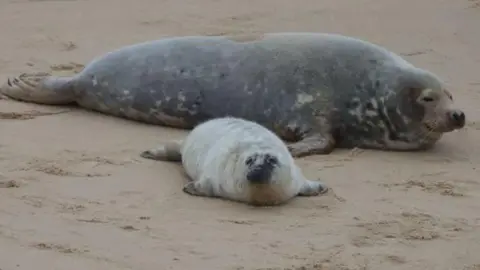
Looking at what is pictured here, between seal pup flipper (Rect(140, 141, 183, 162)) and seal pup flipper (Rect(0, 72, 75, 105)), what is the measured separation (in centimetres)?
127

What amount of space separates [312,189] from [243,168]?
0.38 meters

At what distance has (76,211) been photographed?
458 cm

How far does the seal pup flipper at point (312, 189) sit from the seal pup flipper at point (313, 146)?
0.67m

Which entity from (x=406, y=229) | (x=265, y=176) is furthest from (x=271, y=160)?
(x=406, y=229)

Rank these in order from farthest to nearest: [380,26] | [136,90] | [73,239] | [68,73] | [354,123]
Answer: [380,26] → [68,73] → [136,90] → [354,123] → [73,239]

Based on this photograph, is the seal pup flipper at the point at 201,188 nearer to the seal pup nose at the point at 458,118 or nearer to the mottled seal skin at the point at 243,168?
the mottled seal skin at the point at 243,168

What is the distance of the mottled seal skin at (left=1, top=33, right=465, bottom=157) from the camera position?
6.02 meters

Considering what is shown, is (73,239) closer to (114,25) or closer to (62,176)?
(62,176)

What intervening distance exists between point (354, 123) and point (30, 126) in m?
1.64

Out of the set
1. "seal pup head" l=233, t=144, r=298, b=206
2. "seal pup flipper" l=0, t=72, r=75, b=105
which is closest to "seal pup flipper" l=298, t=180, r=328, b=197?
"seal pup head" l=233, t=144, r=298, b=206

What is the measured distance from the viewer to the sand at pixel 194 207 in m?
4.10

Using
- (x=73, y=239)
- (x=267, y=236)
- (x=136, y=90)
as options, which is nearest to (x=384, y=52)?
(x=136, y=90)

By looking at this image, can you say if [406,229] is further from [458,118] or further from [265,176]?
[458,118]

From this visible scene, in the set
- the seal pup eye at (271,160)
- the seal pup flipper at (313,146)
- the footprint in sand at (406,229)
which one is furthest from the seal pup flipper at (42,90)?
the footprint in sand at (406,229)
